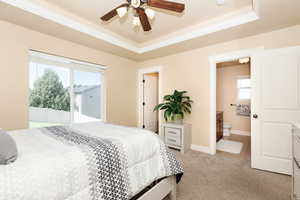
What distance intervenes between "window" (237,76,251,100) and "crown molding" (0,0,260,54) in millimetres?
2985

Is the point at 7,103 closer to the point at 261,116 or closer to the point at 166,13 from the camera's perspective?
the point at 166,13

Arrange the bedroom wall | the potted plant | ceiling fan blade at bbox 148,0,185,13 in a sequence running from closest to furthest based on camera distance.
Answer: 1. ceiling fan blade at bbox 148,0,185,13
2. the bedroom wall
3. the potted plant

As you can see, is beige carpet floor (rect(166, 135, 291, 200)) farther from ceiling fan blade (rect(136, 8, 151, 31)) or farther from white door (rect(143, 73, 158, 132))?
ceiling fan blade (rect(136, 8, 151, 31))

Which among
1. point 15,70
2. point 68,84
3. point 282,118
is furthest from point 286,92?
point 15,70

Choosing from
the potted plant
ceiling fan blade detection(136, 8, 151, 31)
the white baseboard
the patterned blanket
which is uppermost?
ceiling fan blade detection(136, 8, 151, 31)

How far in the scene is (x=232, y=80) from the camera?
4.85m

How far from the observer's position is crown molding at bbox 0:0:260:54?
1.95m

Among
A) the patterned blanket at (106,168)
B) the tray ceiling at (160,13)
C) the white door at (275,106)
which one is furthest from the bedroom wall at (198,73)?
the patterned blanket at (106,168)

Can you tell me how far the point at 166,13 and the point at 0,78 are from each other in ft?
8.98

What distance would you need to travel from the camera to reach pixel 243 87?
462 centimetres

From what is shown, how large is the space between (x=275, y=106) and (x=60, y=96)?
3763 millimetres

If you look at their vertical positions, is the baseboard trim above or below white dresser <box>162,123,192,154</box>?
below

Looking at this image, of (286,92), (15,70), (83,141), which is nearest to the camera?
(83,141)

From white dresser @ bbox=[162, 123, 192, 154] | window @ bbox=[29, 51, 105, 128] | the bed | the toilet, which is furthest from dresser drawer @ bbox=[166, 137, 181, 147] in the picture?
the toilet
